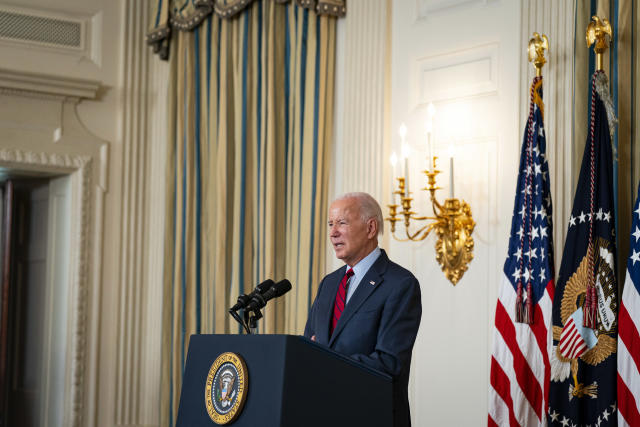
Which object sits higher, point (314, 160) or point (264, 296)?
point (314, 160)

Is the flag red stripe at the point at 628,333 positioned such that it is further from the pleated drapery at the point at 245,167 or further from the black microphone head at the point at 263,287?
the pleated drapery at the point at 245,167

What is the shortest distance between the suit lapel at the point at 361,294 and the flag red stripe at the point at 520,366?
1.23 metres

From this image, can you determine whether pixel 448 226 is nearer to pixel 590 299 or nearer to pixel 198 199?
pixel 590 299

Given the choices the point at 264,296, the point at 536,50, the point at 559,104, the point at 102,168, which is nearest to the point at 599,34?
the point at 536,50

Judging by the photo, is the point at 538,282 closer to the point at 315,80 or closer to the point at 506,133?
the point at 506,133

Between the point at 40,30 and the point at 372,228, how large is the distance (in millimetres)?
4519

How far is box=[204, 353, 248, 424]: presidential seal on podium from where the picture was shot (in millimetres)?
2941

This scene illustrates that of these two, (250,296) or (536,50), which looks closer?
(250,296)

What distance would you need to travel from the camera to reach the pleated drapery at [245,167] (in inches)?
237

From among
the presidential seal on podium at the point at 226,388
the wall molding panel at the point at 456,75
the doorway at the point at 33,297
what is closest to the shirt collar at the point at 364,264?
the presidential seal on podium at the point at 226,388

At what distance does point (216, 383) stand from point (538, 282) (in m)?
2.01

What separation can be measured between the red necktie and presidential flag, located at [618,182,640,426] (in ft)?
4.27

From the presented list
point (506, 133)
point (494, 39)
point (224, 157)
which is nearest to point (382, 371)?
point (506, 133)

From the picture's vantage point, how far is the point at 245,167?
6.50m
